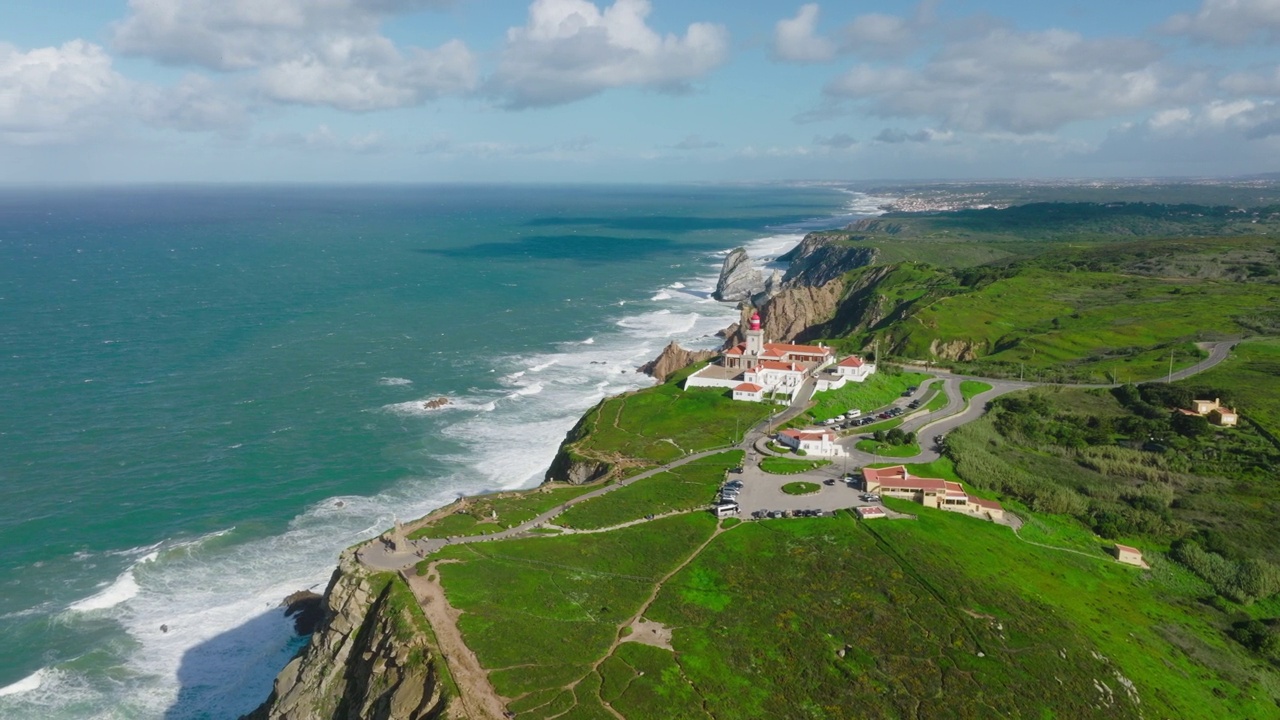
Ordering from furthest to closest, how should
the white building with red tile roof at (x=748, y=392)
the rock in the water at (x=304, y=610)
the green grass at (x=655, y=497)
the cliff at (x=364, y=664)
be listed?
the white building with red tile roof at (x=748, y=392)
the green grass at (x=655, y=497)
the rock in the water at (x=304, y=610)
the cliff at (x=364, y=664)

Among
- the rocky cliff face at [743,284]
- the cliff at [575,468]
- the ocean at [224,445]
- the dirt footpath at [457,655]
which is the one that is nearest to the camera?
the dirt footpath at [457,655]

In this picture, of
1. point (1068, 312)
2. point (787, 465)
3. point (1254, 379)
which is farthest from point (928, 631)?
point (1068, 312)

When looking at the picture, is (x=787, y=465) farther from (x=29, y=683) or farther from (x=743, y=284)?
(x=743, y=284)

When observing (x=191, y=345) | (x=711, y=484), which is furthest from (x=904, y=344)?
(x=191, y=345)

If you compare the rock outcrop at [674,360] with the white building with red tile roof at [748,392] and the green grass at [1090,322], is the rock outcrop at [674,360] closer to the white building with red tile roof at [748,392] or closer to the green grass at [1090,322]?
the white building with red tile roof at [748,392]

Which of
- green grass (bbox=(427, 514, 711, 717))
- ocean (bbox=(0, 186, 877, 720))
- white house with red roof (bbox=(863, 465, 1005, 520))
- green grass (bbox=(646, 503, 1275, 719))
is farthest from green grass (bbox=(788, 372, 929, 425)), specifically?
ocean (bbox=(0, 186, 877, 720))

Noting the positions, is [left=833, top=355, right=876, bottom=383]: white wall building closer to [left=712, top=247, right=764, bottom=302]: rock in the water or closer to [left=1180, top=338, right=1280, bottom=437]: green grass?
[left=1180, top=338, right=1280, bottom=437]: green grass

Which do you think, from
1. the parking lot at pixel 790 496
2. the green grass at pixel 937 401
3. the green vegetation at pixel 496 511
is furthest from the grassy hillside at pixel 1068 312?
the green vegetation at pixel 496 511
